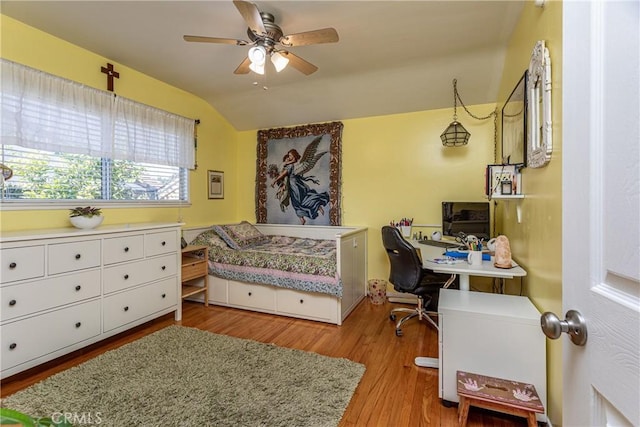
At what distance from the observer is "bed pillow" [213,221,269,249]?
11.7ft

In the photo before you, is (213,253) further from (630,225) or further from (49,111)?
(630,225)

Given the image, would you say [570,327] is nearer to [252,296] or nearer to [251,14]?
[251,14]

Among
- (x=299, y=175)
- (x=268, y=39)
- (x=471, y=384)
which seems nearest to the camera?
(x=471, y=384)

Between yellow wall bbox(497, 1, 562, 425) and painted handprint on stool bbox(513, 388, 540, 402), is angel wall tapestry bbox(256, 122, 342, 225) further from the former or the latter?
painted handprint on stool bbox(513, 388, 540, 402)

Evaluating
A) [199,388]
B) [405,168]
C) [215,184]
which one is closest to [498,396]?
[199,388]

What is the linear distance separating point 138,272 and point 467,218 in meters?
3.18

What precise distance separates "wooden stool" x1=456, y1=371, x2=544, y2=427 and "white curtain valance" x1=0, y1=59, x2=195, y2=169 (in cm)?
339

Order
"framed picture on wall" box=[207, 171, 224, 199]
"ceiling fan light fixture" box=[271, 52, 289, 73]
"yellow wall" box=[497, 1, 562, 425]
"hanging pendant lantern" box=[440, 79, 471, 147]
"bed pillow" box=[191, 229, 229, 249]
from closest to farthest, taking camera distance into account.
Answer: "yellow wall" box=[497, 1, 562, 425] < "ceiling fan light fixture" box=[271, 52, 289, 73] < "hanging pendant lantern" box=[440, 79, 471, 147] < "bed pillow" box=[191, 229, 229, 249] < "framed picture on wall" box=[207, 171, 224, 199]

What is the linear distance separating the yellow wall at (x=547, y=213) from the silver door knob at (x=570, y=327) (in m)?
0.93

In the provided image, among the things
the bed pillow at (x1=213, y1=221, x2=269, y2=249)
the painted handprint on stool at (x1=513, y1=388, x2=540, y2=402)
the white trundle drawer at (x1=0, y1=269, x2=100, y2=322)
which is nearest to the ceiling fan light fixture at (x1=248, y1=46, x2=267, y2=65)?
the white trundle drawer at (x1=0, y1=269, x2=100, y2=322)

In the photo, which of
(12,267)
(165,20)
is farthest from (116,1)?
(12,267)

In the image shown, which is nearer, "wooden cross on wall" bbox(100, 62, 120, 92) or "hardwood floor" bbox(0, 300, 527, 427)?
"hardwood floor" bbox(0, 300, 527, 427)

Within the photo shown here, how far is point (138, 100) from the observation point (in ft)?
10.2

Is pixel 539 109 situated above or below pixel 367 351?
above
